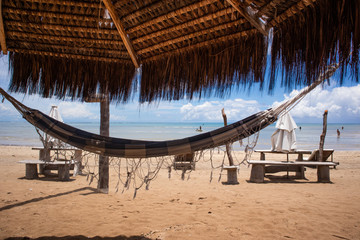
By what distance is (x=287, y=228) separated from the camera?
227cm

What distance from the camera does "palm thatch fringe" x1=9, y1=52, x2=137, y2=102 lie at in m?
2.48

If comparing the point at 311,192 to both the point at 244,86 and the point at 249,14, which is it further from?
the point at 249,14

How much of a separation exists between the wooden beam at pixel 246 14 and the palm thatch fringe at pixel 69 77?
1.49 m

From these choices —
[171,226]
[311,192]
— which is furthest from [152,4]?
[311,192]

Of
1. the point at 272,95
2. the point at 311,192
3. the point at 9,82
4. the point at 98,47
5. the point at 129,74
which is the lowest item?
the point at 311,192

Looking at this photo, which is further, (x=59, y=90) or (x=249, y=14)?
(x=59, y=90)

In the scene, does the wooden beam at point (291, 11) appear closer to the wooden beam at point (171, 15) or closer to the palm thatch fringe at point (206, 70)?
the palm thatch fringe at point (206, 70)

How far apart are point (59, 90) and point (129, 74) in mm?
779

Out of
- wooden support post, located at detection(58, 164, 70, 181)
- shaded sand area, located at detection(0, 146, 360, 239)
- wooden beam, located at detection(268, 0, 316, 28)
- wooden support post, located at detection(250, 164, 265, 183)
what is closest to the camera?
wooden beam, located at detection(268, 0, 316, 28)

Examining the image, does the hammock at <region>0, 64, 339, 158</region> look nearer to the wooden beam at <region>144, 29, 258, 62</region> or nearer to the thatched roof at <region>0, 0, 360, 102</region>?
the thatched roof at <region>0, 0, 360, 102</region>

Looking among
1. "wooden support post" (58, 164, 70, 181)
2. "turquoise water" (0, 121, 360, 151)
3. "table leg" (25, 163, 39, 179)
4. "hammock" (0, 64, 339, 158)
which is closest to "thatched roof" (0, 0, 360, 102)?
"hammock" (0, 64, 339, 158)

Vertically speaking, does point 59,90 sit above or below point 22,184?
above

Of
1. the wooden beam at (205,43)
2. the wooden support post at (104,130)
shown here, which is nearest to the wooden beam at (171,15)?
the wooden beam at (205,43)

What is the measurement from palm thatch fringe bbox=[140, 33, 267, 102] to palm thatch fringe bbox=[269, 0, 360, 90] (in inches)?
5.9
